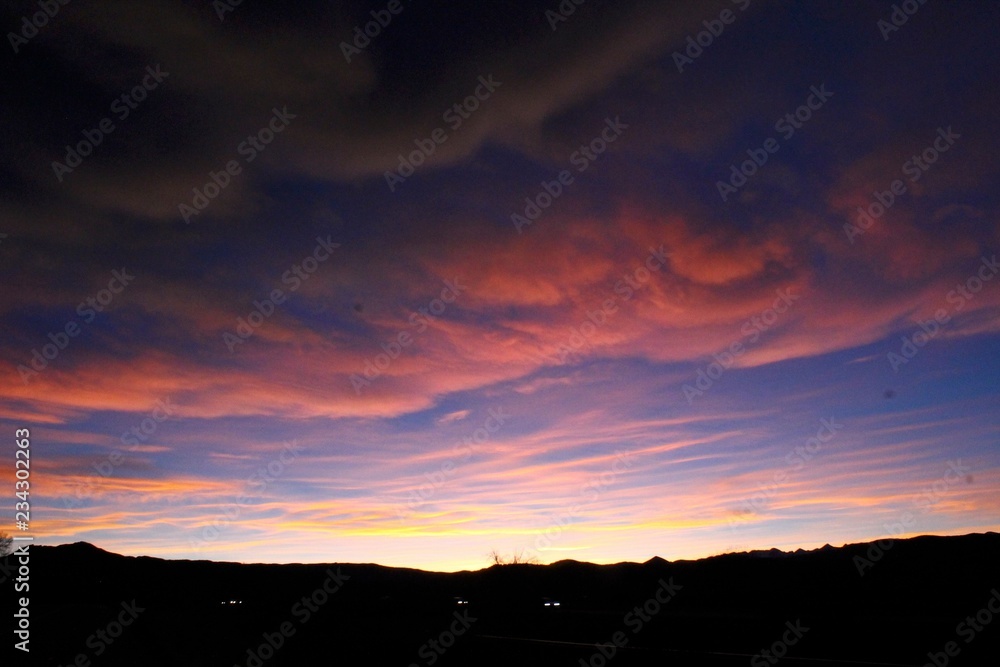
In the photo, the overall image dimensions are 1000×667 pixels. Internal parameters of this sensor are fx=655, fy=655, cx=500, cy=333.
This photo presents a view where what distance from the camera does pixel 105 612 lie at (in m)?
32.4

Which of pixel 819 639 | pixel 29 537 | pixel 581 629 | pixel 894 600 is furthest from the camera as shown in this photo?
pixel 894 600

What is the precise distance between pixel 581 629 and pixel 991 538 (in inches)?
3078

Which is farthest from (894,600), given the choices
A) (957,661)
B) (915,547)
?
(915,547)

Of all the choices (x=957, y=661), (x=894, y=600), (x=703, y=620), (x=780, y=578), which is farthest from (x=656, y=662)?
(x=780, y=578)

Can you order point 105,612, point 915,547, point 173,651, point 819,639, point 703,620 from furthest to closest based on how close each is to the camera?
point 915,547
point 105,612
point 703,620
point 173,651
point 819,639

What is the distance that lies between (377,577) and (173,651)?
124841mm

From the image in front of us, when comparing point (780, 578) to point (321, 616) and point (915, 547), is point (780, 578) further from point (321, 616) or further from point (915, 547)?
point (321, 616)

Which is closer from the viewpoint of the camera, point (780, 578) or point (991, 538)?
point (780, 578)

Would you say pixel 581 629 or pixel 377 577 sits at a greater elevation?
pixel 377 577

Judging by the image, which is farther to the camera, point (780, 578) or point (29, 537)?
point (780, 578)

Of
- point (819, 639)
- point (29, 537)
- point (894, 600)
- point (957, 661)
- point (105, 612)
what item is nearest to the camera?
point (957, 661)

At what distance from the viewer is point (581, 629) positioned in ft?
80.9

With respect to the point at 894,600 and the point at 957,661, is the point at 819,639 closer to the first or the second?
the point at 957,661

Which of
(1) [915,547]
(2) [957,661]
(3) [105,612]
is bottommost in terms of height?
(2) [957,661]
